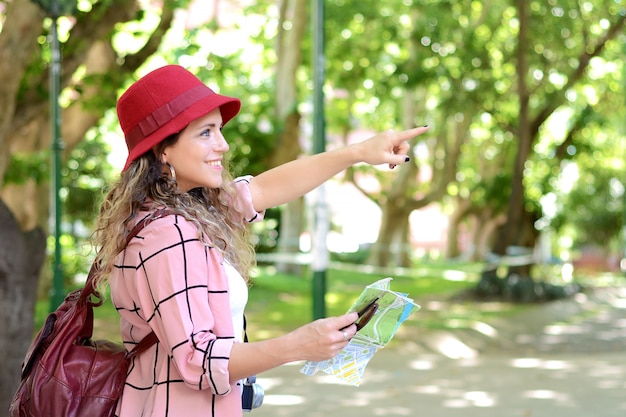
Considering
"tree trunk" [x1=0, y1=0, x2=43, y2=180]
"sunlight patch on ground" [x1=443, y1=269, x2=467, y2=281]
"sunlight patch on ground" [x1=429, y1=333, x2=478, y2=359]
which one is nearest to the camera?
"tree trunk" [x1=0, y1=0, x2=43, y2=180]

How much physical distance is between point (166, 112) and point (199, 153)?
144 mm

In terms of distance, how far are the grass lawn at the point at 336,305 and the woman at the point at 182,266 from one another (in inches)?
328

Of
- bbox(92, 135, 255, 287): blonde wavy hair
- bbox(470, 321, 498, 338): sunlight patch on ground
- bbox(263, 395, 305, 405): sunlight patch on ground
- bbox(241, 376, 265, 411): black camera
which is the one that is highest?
bbox(92, 135, 255, 287): blonde wavy hair

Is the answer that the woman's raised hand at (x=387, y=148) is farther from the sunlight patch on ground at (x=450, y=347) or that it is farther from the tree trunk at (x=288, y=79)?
the tree trunk at (x=288, y=79)

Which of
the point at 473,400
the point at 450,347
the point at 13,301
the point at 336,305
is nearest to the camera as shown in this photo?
the point at 13,301

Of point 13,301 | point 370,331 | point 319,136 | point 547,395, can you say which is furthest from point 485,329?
point 370,331

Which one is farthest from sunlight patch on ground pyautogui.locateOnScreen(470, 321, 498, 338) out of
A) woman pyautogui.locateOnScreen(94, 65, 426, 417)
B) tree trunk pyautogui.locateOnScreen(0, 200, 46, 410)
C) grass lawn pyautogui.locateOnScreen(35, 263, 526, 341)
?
woman pyautogui.locateOnScreen(94, 65, 426, 417)

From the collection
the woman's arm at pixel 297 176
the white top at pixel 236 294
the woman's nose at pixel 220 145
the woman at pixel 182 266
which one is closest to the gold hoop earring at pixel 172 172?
the woman at pixel 182 266

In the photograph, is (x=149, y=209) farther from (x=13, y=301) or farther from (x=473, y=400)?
(x=473, y=400)

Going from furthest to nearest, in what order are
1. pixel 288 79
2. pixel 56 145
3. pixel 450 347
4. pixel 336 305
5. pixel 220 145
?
pixel 288 79 → pixel 336 305 → pixel 450 347 → pixel 56 145 → pixel 220 145

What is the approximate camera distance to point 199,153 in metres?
2.82

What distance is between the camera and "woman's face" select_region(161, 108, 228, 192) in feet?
9.21

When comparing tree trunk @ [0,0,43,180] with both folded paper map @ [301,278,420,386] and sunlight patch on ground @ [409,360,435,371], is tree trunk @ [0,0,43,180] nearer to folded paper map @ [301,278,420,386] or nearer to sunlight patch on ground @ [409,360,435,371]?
sunlight patch on ground @ [409,360,435,371]

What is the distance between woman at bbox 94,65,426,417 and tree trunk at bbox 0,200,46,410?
10.7 ft
